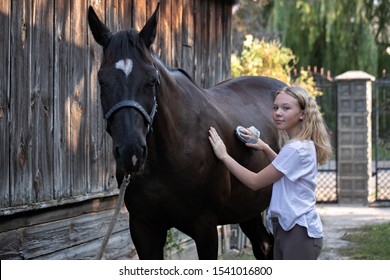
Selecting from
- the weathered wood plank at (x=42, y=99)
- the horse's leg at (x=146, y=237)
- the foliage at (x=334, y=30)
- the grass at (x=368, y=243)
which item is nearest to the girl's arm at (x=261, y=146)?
the horse's leg at (x=146, y=237)

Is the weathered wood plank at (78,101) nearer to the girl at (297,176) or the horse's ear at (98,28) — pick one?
the horse's ear at (98,28)

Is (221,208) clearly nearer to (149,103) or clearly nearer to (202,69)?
(149,103)

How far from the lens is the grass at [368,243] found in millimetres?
7441

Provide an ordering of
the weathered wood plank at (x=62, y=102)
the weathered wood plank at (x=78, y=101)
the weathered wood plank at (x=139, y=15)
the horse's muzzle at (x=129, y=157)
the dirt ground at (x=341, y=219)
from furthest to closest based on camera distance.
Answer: the dirt ground at (x=341, y=219), the weathered wood plank at (x=139, y=15), the weathered wood plank at (x=78, y=101), the weathered wood plank at (x=62, y=102), the horse's muzzle at (x=129, y=157)

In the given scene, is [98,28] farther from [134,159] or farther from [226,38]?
[226,38]

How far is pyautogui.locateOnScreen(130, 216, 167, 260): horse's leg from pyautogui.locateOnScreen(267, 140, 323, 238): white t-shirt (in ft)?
2.61

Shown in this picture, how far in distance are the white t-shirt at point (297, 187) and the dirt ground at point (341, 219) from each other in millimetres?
4319

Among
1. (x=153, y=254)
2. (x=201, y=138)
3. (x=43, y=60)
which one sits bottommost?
(x=153, y=254)

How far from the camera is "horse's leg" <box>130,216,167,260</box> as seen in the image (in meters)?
3.93

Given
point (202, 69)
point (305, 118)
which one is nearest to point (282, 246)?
point (305, 118)
